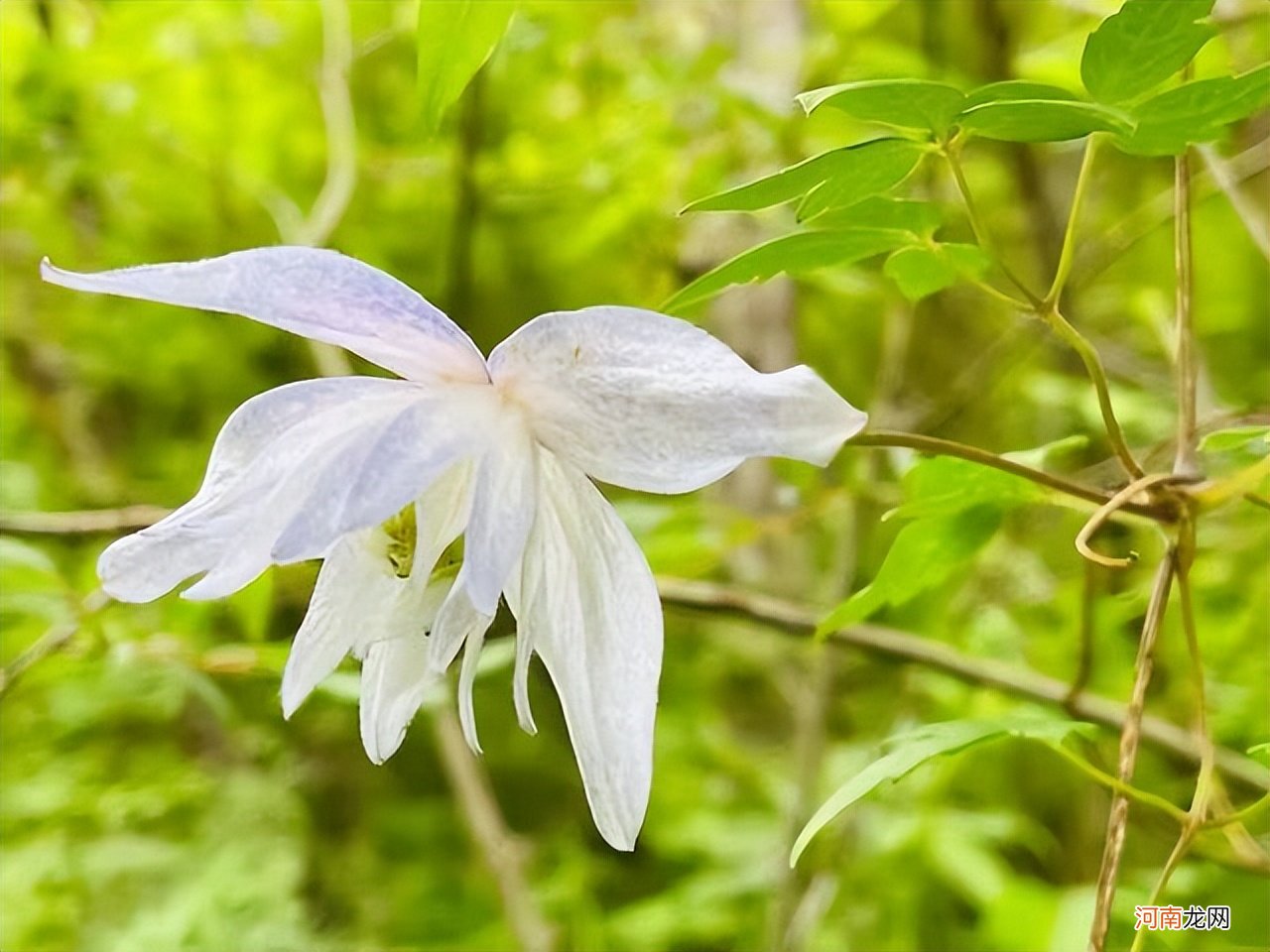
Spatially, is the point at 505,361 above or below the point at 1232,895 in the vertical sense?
above

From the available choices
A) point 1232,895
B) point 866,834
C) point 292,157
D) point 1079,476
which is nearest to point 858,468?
point 1079,476

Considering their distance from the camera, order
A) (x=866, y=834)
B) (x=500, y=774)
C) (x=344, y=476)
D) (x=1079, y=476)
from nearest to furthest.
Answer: (x=344, y=476) < (x=1079, y=476) < (x=866, y=834) < (x=500, y=774)

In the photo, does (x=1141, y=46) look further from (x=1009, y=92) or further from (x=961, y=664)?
(x=961, y=664)

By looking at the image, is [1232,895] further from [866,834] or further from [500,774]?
[500,774]

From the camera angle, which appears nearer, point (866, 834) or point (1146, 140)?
point (1146, 140)

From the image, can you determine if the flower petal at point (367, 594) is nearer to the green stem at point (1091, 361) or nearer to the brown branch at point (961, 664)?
the green stem at point (1091, 361)

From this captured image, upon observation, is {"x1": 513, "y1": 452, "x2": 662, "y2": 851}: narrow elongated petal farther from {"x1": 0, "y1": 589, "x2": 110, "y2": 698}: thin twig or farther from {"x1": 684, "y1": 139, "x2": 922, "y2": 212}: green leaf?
{"x1": 0, "y1": 589, "x2": 110, "y2": 698}: thin twig

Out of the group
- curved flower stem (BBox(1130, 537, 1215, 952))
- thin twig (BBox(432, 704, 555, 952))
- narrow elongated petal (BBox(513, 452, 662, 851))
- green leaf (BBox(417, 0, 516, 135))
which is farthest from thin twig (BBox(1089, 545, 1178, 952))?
thin twig (BBox(432, 704, 555, 952))

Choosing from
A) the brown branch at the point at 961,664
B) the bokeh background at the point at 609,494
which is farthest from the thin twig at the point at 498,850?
the brown branch at the point at 961,664
